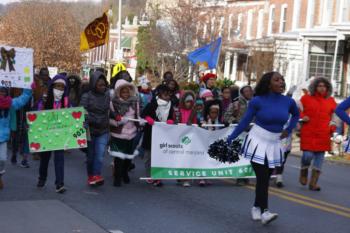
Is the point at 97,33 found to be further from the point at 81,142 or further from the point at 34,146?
the point at 34,146

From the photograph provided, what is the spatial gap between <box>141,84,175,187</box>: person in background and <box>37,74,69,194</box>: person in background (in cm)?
160

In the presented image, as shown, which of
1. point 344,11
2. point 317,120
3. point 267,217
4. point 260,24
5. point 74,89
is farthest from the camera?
point 260,24

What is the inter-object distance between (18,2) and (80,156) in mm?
44007

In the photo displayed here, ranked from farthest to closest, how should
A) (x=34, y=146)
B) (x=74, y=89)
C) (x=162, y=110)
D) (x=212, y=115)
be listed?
(x=74, y=89)
(x=212, y=115)
(x=162, y=110)
(x=34, y=146)

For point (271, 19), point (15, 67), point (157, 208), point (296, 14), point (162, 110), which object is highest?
point (296, 14)

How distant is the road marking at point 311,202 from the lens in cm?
1021

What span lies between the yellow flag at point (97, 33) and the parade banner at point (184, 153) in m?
9.29

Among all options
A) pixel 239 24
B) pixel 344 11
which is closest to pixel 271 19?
pixel 239 24

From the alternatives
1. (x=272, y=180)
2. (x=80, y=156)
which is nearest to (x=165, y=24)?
(x=80, y=156)

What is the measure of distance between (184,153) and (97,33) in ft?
32.5

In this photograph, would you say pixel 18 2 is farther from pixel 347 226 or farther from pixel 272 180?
pixel 347 226

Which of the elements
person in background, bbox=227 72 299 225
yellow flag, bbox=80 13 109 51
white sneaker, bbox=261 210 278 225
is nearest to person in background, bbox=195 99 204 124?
person in background, bbox=227 72 299 225

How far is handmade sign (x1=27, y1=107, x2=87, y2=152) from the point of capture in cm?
1090

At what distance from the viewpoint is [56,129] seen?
36.1ft
